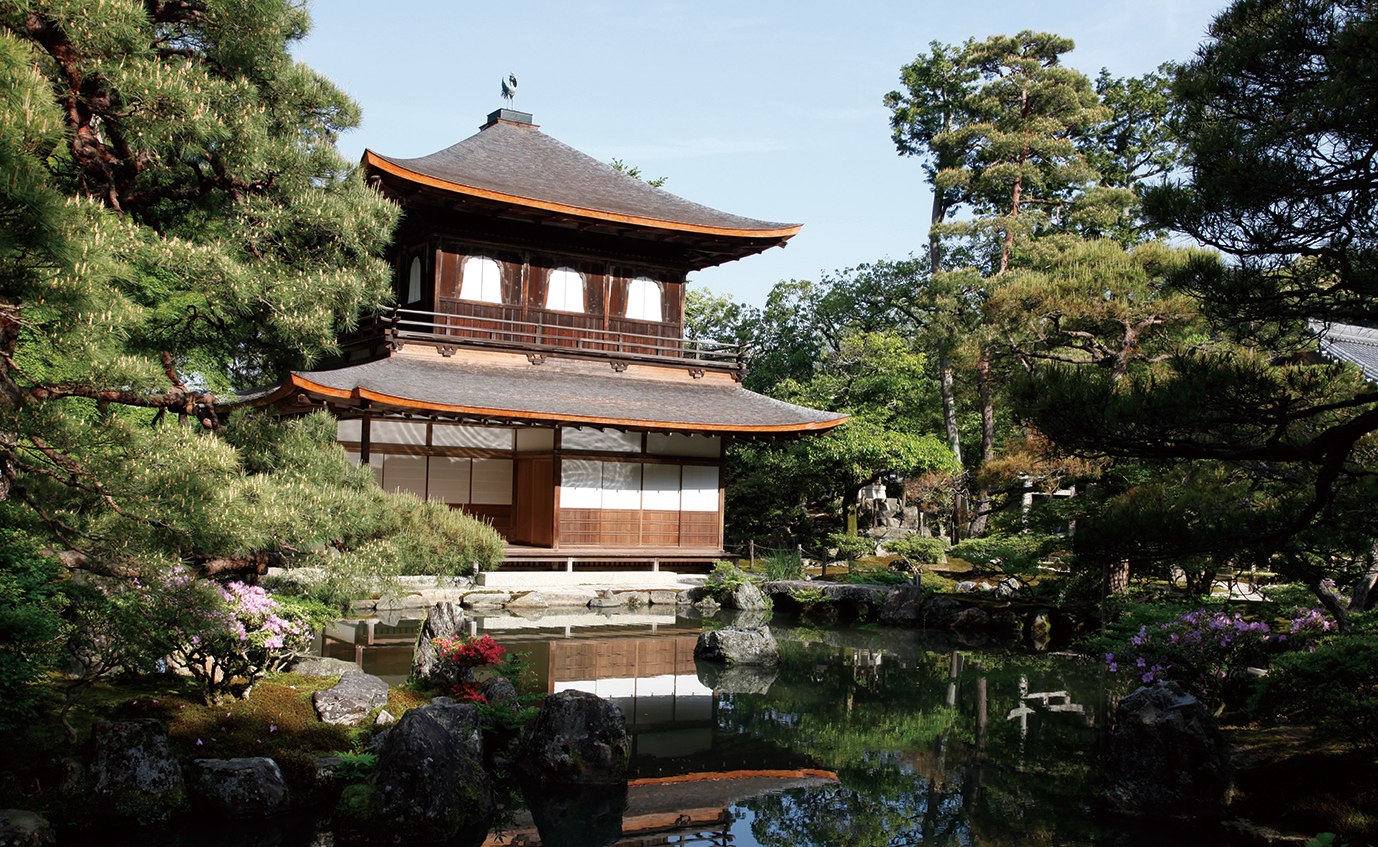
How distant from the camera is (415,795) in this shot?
5609mm

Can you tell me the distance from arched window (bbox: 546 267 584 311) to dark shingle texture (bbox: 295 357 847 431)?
139 centimetres

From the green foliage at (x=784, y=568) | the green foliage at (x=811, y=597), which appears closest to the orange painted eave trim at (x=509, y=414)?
the green foliage at (x=784, y=568)

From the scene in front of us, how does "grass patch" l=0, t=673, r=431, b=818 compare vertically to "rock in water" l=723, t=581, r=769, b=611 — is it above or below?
above

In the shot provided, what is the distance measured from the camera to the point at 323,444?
7.40 m

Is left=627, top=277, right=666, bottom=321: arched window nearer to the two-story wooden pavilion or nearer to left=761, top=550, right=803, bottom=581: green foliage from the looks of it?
the two-story wooden pavilion

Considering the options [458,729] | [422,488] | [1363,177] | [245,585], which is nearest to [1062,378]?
[1363,177]

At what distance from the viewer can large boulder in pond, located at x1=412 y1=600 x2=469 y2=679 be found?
830 cm

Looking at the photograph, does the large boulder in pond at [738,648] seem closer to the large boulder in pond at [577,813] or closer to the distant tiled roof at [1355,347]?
the large boulder in pond at [577,813]

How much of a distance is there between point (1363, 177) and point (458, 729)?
250 inches

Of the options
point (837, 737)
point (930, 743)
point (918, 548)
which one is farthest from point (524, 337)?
point (930, 743)

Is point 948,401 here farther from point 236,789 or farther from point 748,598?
point 236,789

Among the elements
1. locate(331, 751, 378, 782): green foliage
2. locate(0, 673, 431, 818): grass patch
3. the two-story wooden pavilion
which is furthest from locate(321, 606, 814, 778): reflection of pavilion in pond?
the two-story wooden pavilion

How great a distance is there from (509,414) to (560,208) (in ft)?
13.8

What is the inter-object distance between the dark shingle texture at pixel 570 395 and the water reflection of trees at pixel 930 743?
5630 millimetres
